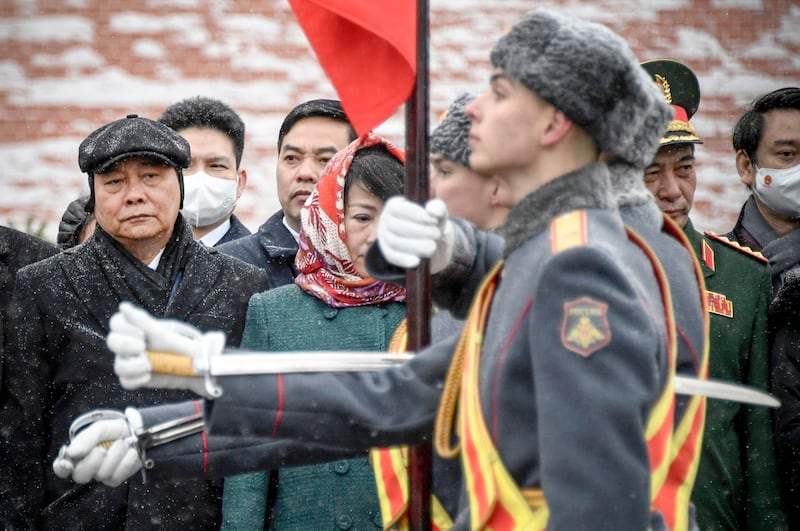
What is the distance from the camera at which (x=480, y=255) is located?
11.1 ft

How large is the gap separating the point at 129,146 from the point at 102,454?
168 cm

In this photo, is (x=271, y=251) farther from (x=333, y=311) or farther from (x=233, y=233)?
(x=233, y=233)

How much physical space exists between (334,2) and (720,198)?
490 centimetres

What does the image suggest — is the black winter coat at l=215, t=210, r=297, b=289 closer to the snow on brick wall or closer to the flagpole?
the flagpole

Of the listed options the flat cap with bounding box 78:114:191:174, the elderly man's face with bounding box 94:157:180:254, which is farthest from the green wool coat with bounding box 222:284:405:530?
the flat cap with bounding box 78:114:191:174

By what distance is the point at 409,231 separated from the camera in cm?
272

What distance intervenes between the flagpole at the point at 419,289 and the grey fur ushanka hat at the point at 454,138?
67cm

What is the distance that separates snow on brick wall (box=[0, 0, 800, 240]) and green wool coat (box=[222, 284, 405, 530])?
3477 millimetres

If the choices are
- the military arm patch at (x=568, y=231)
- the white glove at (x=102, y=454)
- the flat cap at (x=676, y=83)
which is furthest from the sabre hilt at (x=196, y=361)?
the flat cap at (x=676, y=83)

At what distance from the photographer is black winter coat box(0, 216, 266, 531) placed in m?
3.82

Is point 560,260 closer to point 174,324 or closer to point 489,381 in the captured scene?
point 489,381

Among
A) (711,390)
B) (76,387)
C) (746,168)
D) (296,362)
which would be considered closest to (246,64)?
(746,168)

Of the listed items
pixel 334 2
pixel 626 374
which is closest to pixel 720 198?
pixel 334 2

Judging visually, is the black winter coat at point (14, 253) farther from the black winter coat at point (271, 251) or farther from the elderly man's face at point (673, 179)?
the elderly man's face at point (673, 179)
